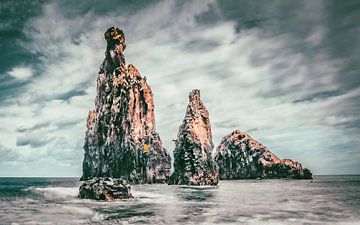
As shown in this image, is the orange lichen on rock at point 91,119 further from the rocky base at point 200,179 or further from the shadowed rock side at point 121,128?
the rocky base at point 200,179

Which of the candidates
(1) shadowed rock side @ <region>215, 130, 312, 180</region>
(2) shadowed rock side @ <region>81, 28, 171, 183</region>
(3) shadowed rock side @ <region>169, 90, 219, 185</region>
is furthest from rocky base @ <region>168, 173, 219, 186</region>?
(1) shadowed rock side @ <region>215, 130, 312, 180</region>

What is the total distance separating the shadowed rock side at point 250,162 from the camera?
16000 cm

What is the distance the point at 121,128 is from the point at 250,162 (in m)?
69.5

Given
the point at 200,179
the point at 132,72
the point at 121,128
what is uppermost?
the point at 132,72

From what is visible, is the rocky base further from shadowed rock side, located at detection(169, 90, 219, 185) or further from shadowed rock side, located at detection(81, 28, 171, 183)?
shadowed rock side, located at detection(81, 28, 171, 183)

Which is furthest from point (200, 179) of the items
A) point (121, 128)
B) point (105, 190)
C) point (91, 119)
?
point (91, 119)

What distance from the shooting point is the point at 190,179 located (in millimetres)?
98062

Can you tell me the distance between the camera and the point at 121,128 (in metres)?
139

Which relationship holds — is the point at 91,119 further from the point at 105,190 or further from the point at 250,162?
the point at 105,190

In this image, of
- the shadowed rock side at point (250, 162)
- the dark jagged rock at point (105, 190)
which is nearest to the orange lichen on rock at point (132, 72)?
the shadowed rock side at point (250, 162)

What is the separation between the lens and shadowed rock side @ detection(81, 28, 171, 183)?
129625 mm

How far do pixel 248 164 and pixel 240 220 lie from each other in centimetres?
14228

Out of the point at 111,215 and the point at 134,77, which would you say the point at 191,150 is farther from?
the point at 111,215

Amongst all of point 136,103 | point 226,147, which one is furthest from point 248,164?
point 136,103
